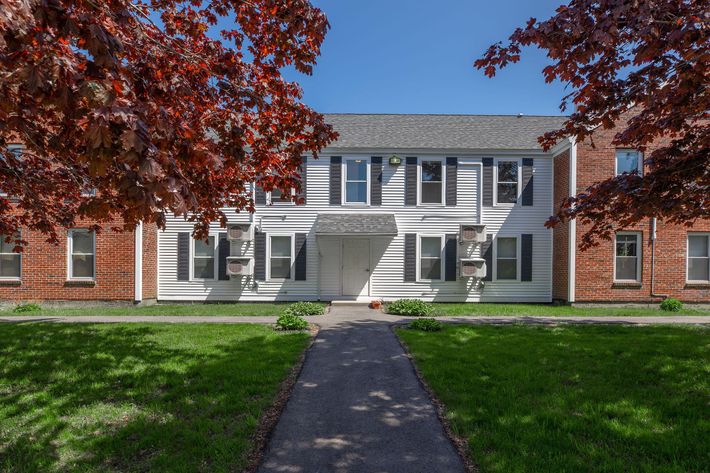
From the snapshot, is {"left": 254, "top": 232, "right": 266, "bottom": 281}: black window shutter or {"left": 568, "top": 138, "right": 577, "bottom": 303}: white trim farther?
{"left": 254, "top": 232, "right": 266, "bottom": 281}: black window shutter

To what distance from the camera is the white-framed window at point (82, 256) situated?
13.2 metres

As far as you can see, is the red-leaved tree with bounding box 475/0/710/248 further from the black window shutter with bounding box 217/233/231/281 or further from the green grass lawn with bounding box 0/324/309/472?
the black window shutter with bounding box 217/233/231/281

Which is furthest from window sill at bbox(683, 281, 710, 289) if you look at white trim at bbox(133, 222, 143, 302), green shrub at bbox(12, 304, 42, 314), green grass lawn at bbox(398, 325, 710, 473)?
green shrub at bbox(12, 304, 42, 314)

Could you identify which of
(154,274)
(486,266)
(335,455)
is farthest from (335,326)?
(154,274)

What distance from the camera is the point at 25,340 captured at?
7477mm

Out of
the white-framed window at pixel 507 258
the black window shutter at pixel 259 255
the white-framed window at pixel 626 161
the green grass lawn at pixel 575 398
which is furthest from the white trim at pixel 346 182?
the white-framed window at pixel 626 161

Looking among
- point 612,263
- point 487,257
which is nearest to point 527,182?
point 487,257

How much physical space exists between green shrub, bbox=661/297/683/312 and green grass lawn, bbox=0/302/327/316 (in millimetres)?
11169

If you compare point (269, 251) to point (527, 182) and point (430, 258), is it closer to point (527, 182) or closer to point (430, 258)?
point (430, 258)

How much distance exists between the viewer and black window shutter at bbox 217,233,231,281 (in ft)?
46.0

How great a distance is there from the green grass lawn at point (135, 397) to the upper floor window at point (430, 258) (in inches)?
285

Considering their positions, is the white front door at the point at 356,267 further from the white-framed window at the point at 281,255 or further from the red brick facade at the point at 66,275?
the red brick facade at the point at 66,275

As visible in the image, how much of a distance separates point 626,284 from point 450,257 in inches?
232

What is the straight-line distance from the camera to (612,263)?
13156 millimetres
